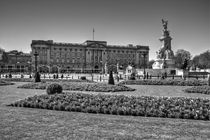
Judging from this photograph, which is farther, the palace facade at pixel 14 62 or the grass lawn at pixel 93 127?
the palace facade at pixel 14 62

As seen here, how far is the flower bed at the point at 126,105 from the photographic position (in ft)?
31.5

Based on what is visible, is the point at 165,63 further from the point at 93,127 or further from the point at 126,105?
the point at 93,127

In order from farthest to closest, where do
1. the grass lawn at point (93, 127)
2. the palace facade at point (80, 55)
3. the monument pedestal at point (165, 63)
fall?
1. the palace facade at point (80, 55)
2. the monument pedestal at point (165, 63)
3. the grass lawn at point (93, 127)

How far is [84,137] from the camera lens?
6.52m

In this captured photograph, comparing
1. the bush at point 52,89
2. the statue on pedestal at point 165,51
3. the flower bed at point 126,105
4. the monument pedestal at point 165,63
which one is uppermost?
the statue on pedestal at point 165,51

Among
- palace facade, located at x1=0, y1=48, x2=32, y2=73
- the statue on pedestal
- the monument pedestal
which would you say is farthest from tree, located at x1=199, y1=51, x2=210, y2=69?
palace facade, located at x1=0, y1=48, x2=32, y2=73

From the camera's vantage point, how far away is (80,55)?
141000 mm

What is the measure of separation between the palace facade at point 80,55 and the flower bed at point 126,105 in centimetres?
11733

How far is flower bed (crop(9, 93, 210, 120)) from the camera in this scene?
961 cm

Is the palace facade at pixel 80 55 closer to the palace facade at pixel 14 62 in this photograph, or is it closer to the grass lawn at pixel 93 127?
the palace facade at pixel 14 62

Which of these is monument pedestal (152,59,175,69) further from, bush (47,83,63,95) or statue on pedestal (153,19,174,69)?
bush (47,83,63,95)

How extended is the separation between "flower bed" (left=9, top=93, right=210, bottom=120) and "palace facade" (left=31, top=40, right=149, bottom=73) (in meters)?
117

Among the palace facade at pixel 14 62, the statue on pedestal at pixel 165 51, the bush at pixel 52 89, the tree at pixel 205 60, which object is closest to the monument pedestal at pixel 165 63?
the statue on pedestal at pixel 165 51

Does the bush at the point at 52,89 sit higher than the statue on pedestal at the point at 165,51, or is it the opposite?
the statue on pedestal at the point at 165,51
